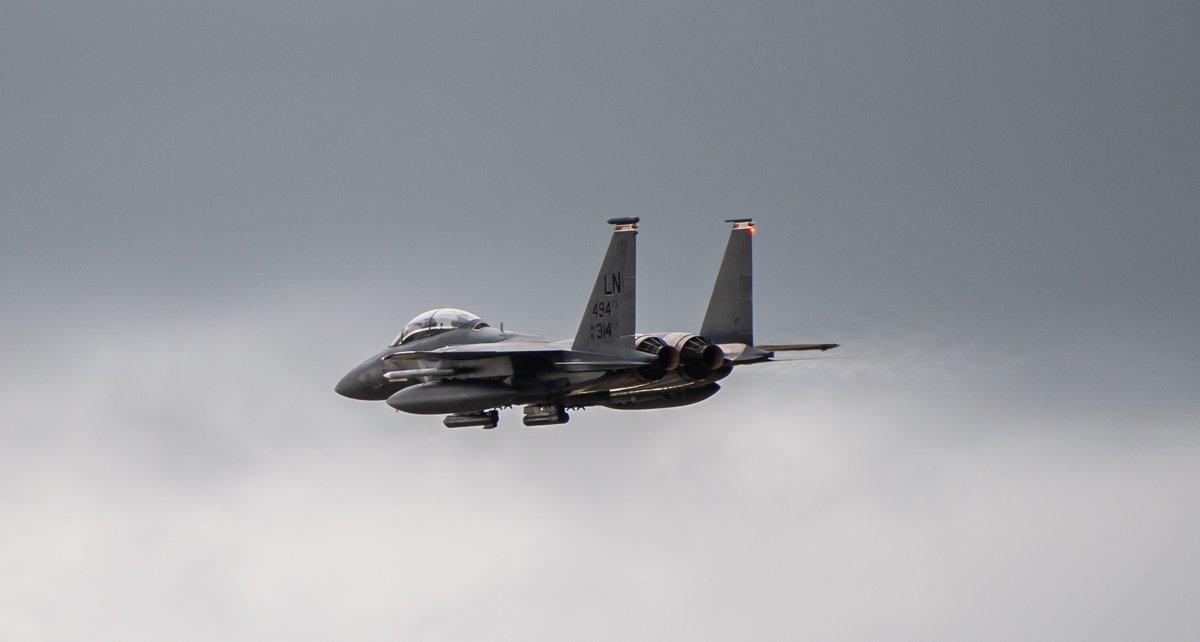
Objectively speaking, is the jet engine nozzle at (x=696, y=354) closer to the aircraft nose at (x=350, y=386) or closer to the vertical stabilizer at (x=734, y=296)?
the vertical stabilizer at (x=734, y=296)

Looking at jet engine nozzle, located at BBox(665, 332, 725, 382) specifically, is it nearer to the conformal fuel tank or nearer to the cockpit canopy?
the conformal fuel tank

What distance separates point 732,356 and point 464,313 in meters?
8.53

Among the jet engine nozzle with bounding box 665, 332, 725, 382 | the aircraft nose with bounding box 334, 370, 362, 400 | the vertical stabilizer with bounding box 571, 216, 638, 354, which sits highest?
the vertical stabilizer with bounding box 571, 216, 638, 354

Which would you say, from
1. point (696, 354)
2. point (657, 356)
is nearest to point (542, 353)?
point (657, 356)

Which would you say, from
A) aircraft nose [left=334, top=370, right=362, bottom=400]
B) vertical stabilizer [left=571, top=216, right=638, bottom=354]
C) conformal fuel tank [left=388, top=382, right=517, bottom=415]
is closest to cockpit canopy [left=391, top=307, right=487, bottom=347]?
aircraft nose [left=334, top=370, right=362, bottom=400]

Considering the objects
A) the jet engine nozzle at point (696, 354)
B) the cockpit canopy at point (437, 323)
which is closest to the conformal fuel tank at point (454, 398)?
the cockpit canopy at point (437, 323)

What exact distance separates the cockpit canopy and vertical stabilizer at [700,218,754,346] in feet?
21.7

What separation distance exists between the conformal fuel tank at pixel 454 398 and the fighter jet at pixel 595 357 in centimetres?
3

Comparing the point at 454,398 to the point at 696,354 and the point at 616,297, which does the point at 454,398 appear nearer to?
the point at 616,297

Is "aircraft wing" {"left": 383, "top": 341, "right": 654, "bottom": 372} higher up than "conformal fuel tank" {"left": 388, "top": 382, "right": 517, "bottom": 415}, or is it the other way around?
"aircraft wing" {"left": 383, "top": 341, "right": 654, "bottom": 372}

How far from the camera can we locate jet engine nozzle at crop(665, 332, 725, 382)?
53.3m

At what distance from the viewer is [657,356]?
5306 centimetres

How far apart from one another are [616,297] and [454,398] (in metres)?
5.22

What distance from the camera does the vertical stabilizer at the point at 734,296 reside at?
55.5 meters
